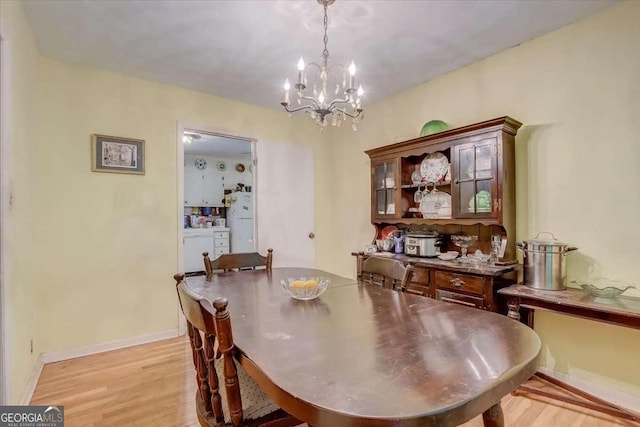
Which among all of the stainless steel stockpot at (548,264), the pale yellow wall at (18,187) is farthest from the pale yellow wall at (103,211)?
the stainless steel stockpot at (548,264)

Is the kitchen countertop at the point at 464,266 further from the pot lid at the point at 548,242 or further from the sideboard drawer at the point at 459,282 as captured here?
the pot lid at the point at 548,242

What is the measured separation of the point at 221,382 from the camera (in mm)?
1282

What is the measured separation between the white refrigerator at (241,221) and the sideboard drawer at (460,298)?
4.21 meters

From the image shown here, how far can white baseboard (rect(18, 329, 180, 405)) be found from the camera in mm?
2073

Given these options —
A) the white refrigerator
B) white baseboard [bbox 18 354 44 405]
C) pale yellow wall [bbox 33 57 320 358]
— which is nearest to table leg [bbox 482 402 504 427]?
white baseboard [bbox 18 354 44 405]

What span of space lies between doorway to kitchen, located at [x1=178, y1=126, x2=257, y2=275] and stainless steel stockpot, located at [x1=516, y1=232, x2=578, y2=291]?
14.6 feet

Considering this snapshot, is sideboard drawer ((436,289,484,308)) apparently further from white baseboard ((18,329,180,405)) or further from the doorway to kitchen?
Result: the doorway to kitchen

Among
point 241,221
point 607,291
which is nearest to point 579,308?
point 607,291

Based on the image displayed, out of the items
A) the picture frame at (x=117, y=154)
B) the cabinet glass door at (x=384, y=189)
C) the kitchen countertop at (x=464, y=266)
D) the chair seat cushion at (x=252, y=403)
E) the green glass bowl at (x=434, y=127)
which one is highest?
the green glass bowl at (x=434, y=127)

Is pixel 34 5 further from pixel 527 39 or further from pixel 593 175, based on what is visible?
pixel 593 175
